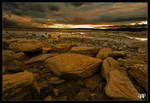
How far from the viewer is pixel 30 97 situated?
1206mm

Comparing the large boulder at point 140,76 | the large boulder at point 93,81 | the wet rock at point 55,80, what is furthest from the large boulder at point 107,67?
the wet rock at point 55,80

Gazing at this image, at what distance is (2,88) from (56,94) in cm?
79

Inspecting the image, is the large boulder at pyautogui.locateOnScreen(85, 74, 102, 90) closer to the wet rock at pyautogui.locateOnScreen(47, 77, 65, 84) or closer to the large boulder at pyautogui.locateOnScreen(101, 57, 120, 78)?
the large boulder at pyautogui.locateOnScreen(101, 57, 120, 78)

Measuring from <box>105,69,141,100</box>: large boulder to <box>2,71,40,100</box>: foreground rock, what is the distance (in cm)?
122

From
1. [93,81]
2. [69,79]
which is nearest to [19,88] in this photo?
[69,79]

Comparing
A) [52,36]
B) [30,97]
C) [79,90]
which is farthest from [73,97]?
[52,36]

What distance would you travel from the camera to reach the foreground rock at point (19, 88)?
106 cm

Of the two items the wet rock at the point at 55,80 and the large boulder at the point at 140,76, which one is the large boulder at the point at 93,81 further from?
the large boulder at the point at 140,76

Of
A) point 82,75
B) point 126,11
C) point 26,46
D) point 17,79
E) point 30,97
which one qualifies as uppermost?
point 126,11

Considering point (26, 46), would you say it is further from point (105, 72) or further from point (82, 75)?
point (105, 72)

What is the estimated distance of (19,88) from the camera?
1.13 m

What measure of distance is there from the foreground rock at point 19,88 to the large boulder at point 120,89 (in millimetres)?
1216

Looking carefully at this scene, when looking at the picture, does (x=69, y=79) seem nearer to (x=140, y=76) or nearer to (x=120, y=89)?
(x=120, y=89)

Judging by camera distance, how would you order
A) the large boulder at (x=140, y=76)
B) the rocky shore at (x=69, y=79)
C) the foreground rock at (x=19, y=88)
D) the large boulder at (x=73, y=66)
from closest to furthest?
the foreground rock at (x=19, y=88) → the rocky shore at (x=69, y=79) → the large boulder at (x=140, y=76) → the large boulder at (x=73, y=66)
